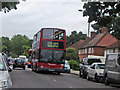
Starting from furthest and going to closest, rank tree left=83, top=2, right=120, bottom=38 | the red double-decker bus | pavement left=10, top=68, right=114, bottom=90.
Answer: the red double-decker bus < tree left=83, top=2, right=120, bottom=38 < pavement left=10, top=68, right=114, bottom=90

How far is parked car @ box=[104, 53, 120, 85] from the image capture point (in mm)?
18022

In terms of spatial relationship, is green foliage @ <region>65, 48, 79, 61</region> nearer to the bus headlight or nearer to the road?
the road

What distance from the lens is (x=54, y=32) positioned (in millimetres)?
30562

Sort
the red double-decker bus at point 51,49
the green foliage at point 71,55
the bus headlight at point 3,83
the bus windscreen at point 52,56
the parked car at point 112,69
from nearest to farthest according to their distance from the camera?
the bus headlight at point 3,83, the parked car at point 112,69, the red double-decker bus at point 51,49, the bus windscreen at point 52,56, the green foliage at point 71,55

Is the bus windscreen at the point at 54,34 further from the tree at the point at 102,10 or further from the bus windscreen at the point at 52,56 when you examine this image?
the tree at the point at 102,10

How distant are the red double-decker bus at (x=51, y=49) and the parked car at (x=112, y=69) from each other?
10327 mm

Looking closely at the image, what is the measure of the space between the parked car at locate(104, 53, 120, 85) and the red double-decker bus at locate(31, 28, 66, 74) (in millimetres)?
10327

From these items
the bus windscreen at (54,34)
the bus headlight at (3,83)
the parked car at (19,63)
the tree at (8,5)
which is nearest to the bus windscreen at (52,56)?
the bus windscreen at (54,34)

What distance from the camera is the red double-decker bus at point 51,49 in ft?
98.5

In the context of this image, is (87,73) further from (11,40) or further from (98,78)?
(11,40)

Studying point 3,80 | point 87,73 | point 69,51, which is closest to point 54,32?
point 87,73

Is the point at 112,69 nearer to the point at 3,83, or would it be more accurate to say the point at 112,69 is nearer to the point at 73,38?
the point at 3,83

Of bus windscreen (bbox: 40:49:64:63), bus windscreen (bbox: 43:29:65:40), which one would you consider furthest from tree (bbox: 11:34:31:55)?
bus windscreen (bbox: 43:29:65:40)

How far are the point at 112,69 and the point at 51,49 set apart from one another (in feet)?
39.9
